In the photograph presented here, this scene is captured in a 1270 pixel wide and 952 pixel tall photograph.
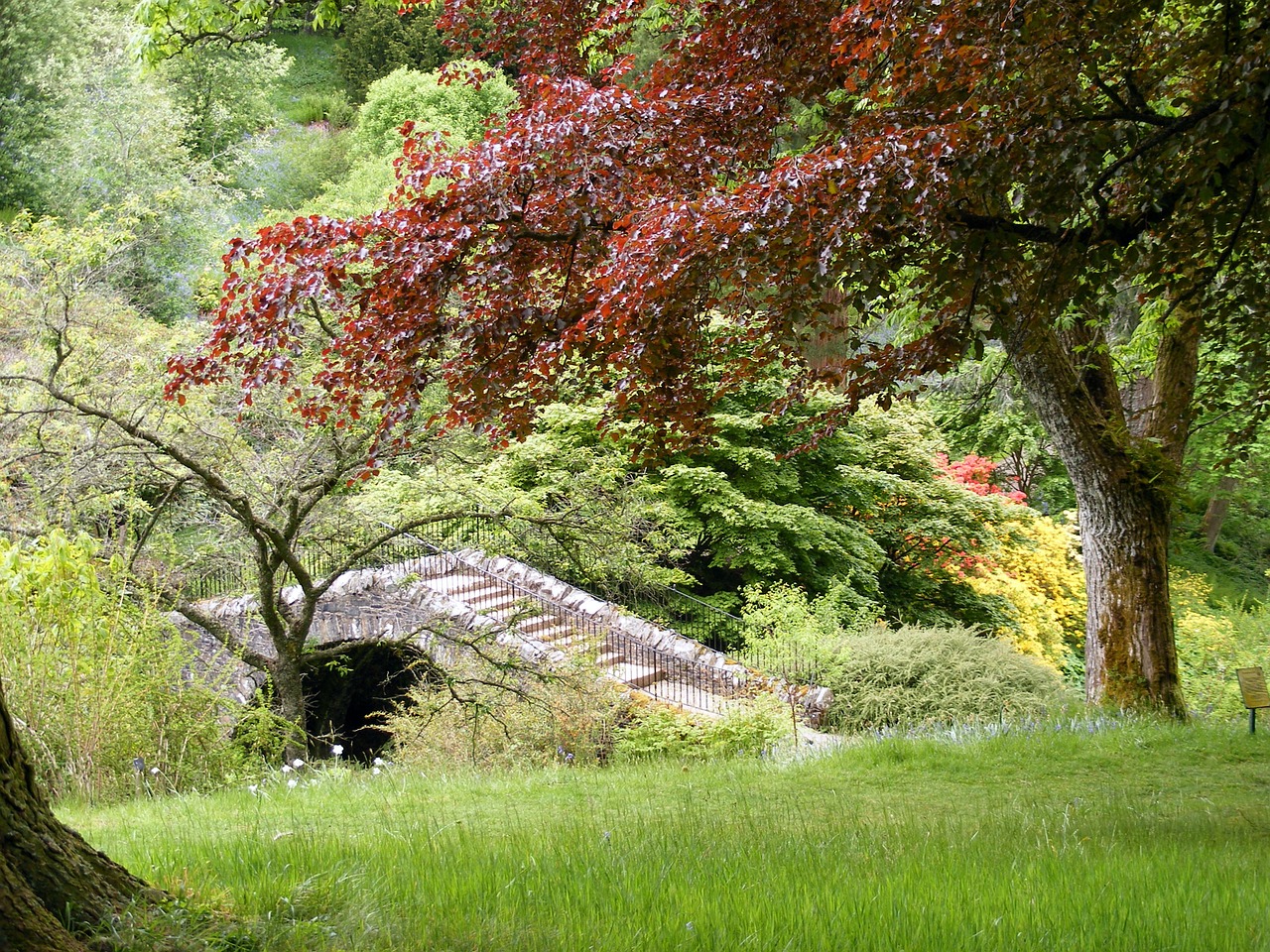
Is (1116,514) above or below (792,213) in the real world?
below

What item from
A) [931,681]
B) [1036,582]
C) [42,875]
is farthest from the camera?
[1036,582]

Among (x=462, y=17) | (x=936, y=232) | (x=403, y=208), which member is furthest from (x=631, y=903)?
(x=462, y=17)

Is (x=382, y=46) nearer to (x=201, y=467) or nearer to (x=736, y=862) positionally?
(x=201, y=467)

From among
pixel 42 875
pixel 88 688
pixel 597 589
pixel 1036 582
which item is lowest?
pixel 42 875

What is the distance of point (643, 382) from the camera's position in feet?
21.0

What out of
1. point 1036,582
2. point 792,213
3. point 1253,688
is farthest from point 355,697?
point 792,213

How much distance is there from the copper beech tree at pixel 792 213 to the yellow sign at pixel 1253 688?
1.64 meters

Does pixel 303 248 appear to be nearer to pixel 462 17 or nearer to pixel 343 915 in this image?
pixel 462 17

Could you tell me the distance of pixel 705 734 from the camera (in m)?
10.8

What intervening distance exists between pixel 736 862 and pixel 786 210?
9.42 feet

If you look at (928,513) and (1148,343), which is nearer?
(1148,343)

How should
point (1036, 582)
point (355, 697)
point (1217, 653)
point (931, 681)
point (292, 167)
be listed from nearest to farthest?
point (931, 681)
point (1217, 653)
point (355, 697)
point (1036, 582)
point (292, 167)

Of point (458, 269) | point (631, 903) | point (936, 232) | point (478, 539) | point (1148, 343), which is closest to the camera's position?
point (631, 903)

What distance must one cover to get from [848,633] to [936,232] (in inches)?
386
